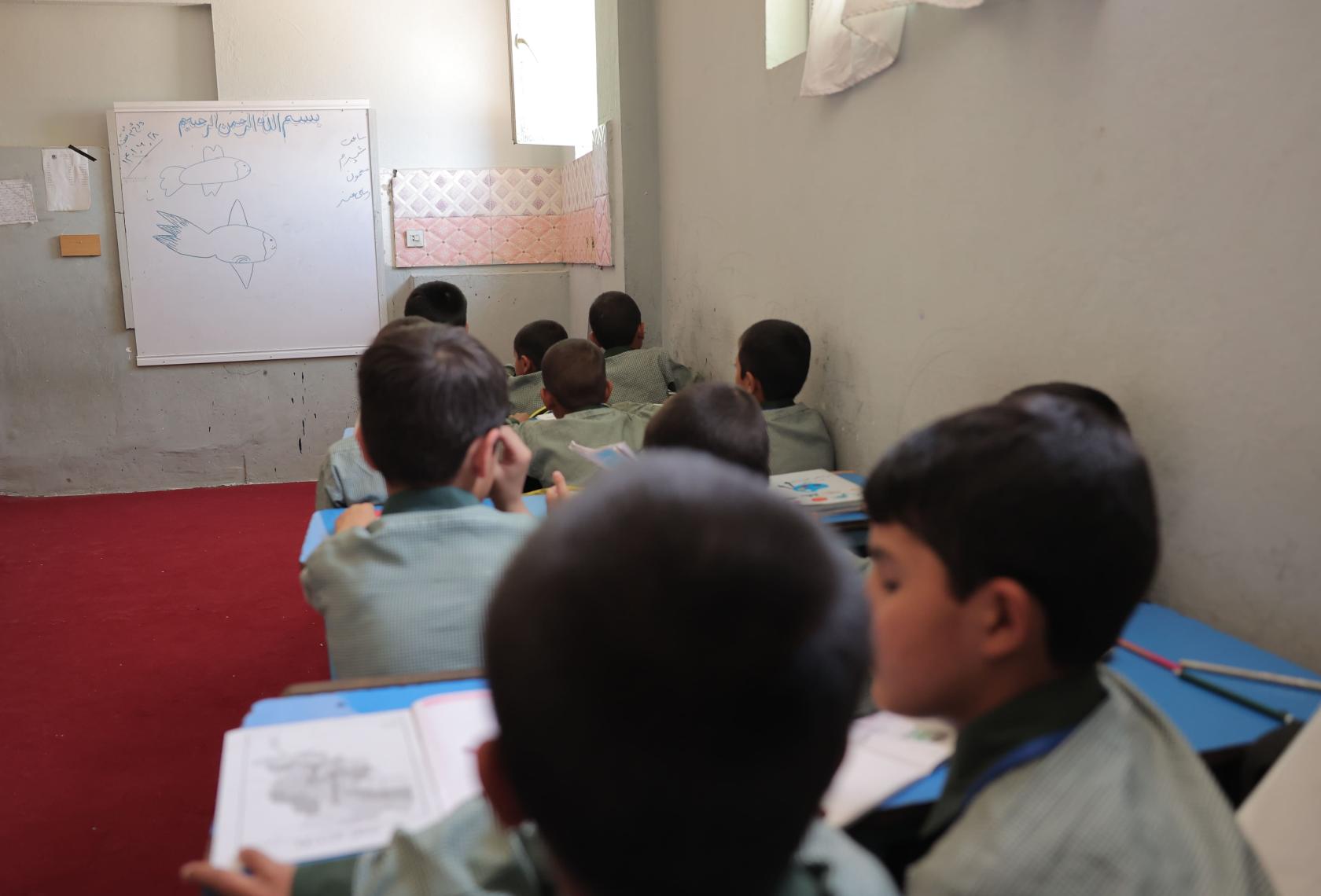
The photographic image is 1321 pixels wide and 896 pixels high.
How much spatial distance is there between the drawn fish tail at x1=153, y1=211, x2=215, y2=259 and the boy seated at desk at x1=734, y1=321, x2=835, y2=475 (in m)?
3.46

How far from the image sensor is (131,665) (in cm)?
294

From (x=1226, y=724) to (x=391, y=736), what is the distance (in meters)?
0.94

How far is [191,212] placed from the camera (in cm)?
492

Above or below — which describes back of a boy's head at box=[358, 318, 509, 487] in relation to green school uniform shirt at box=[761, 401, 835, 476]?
above

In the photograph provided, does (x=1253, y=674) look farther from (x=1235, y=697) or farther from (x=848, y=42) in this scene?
(x=848, y=42)

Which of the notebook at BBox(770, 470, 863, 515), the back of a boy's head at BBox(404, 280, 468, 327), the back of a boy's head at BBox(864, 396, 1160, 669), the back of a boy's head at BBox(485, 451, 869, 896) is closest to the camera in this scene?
the back of a boy's head at BBox(485, 451, 869, 896)

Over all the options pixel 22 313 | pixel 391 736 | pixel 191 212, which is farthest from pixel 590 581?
pixel 22 313

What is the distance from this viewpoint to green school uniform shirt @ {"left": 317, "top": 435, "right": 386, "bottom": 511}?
8.07 feet

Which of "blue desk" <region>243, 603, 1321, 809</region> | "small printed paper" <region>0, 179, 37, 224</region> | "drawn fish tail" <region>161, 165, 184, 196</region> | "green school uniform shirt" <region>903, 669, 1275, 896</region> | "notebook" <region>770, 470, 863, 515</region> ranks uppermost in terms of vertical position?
"drawn fish tail" <region>161, 165, 184, 196</region>

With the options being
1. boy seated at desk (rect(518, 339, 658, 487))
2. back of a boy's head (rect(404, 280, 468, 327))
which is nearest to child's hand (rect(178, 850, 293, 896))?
boy seated at desk (rect(518, 339, 658, 487))

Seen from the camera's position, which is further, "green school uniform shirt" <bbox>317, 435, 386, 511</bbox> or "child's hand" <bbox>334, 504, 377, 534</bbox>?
"green school uniform shirt" <bbox>317, 435, 386, 511</bbox>

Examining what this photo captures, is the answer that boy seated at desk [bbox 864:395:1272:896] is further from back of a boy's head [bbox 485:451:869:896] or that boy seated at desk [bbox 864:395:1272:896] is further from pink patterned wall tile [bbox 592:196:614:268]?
pink patterned wall tile [bbox 592:196:614:268]

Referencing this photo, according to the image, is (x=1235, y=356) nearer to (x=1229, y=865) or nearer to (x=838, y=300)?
(x=1229, y=865)

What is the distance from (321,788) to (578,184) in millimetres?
4361
